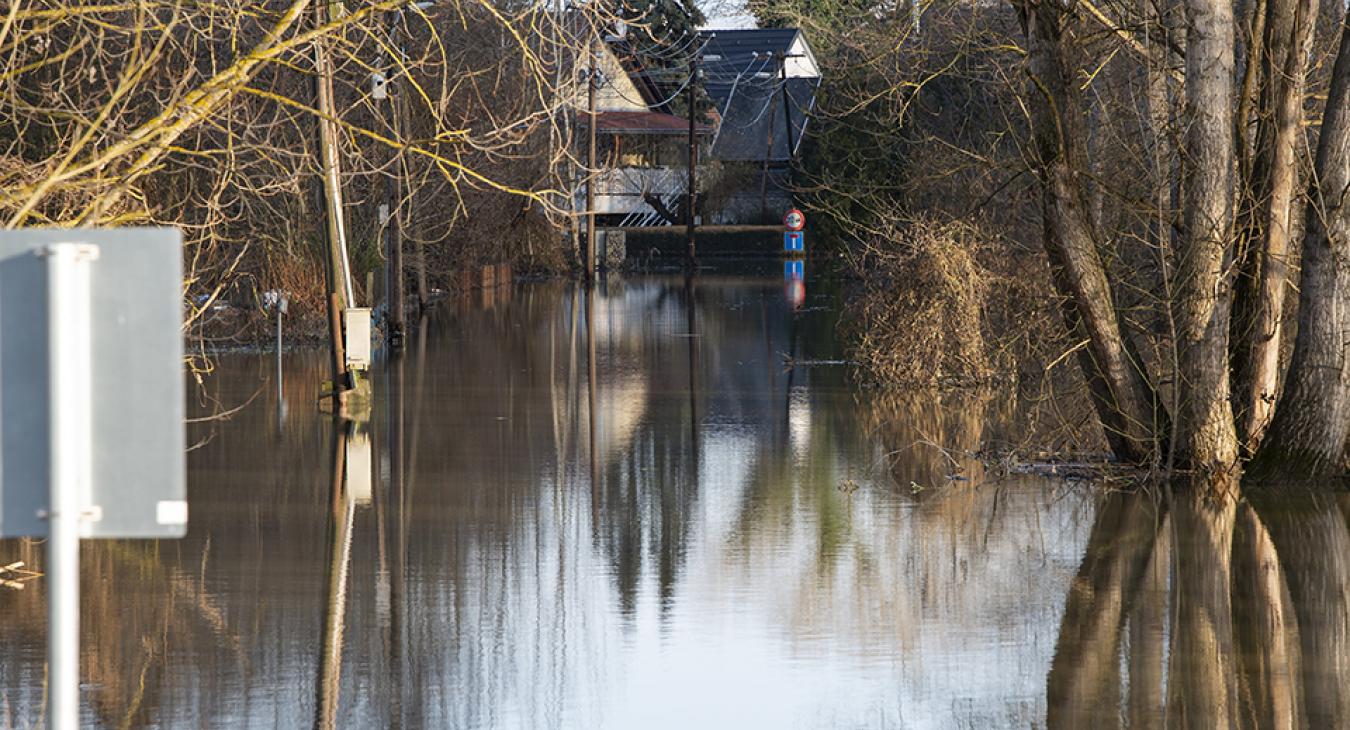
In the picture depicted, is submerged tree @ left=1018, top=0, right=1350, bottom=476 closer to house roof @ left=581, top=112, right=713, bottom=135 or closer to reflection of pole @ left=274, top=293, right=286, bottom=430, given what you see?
reflection of pole @ left=274, top=293, right=286, bottom=430

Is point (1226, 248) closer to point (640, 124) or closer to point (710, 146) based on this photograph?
point (640, 124)

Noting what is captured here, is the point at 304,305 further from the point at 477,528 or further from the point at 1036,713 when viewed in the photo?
the point at 1036,713

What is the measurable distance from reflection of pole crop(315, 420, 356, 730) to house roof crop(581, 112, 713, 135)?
4825cm

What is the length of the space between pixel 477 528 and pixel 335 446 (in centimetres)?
438

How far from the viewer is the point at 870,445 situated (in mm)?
17422

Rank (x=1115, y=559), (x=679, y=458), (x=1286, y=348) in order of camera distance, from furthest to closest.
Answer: (x=679, y=458) < (x=1286, y=348) < (x=1115, y=559)

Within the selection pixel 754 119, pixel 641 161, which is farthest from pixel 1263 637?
pixel 754 119

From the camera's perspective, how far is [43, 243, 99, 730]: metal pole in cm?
332

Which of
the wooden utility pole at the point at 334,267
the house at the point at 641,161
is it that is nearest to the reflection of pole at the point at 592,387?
the wooden utility pole at the point at 334,267

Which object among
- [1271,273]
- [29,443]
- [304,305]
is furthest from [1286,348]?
[304,305]

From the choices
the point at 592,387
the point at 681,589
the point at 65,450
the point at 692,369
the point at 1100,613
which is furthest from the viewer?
the point at 692,369

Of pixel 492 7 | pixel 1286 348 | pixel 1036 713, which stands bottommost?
pixel 1036 713

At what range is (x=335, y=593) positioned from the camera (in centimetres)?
1074

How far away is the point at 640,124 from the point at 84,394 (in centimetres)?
6333
